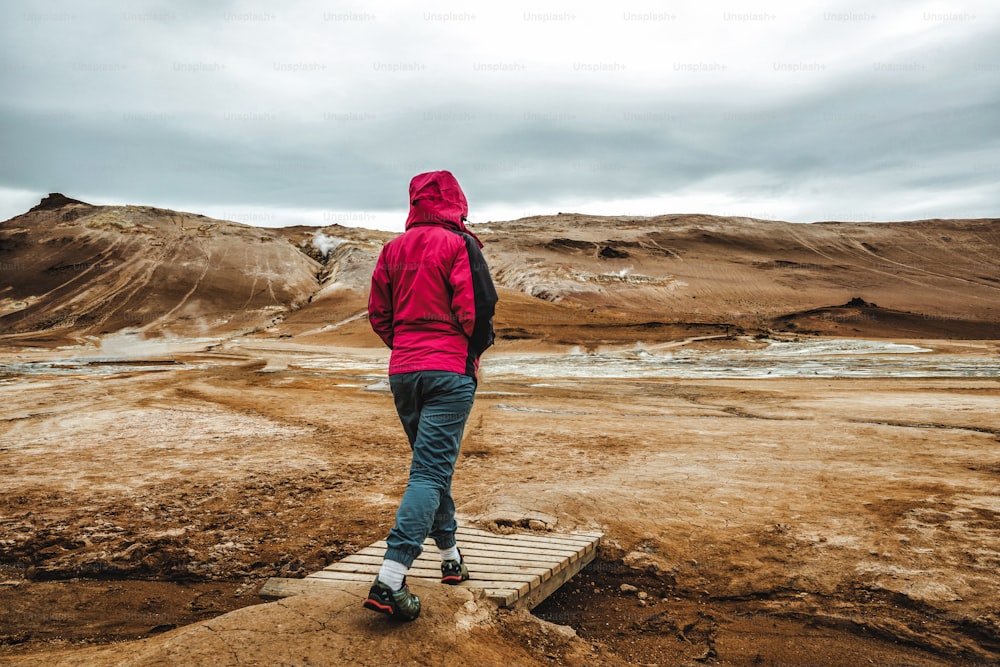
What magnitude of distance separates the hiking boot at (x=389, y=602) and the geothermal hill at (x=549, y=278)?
29.3 m

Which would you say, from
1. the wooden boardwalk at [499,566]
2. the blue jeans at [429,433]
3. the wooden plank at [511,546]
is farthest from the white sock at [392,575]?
the wooden plank at [511,546]

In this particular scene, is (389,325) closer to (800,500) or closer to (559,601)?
(559,601)

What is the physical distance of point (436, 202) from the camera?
316cm

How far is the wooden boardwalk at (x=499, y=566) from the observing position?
11.2 ft

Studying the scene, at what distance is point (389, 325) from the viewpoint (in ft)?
10.6

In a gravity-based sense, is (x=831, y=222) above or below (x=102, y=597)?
above

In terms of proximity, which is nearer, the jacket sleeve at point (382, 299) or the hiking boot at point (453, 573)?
the jacket sleeve at point (382, 299)

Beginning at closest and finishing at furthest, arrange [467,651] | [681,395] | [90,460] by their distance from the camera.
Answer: [467,651] → [90,460] → [681,395]

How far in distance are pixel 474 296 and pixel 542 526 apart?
2.31 m

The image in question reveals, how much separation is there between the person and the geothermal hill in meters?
28.9

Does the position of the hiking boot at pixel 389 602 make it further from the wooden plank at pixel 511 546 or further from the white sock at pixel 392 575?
the wooden plank at pixel 511 546

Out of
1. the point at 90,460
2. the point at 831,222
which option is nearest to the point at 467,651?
the point at 90,460

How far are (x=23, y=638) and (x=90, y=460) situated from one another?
4159 mm

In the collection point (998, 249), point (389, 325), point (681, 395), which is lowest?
point (681, 395)
